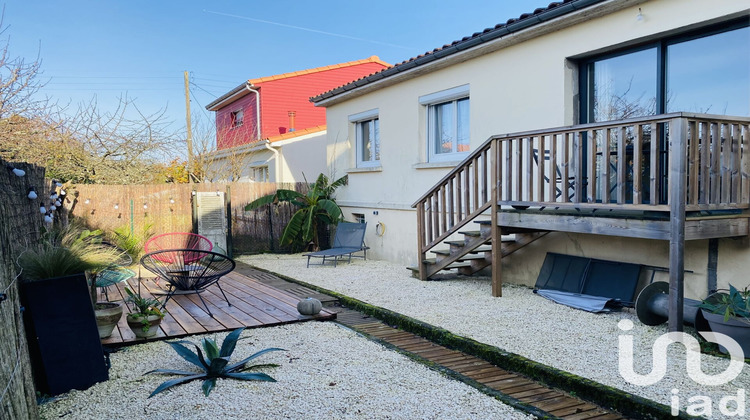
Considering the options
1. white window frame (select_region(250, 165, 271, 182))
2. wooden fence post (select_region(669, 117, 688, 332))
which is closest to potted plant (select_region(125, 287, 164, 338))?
wooden fence post (select_region(669, 117, 688, 332))

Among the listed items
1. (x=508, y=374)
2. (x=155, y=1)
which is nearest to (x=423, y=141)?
(x=508, y=374)

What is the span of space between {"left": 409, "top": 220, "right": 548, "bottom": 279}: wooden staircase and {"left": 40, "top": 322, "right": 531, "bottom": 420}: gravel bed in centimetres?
306

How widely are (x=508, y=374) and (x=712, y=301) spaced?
236 cm

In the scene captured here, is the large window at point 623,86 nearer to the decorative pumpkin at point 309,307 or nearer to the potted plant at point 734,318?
the potted plant at point 734,318

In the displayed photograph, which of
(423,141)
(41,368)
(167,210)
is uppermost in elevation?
(423,141)

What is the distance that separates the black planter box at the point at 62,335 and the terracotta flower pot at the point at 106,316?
2.85 feet

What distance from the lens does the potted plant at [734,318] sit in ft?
14.6

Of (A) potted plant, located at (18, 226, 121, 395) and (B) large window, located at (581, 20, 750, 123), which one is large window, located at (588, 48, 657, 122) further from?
(A) potted plant, located at (18, 226, 121, 395)

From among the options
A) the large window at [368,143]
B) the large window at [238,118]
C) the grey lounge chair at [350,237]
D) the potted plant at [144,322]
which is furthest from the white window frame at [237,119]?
the potted plant at [144,322]

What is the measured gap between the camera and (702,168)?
517 cm

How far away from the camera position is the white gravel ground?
13.0ft

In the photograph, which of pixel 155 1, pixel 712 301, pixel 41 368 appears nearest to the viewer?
pixel 41 368

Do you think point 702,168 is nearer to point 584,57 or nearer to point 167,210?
point 584,57

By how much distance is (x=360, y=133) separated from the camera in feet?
41.7
